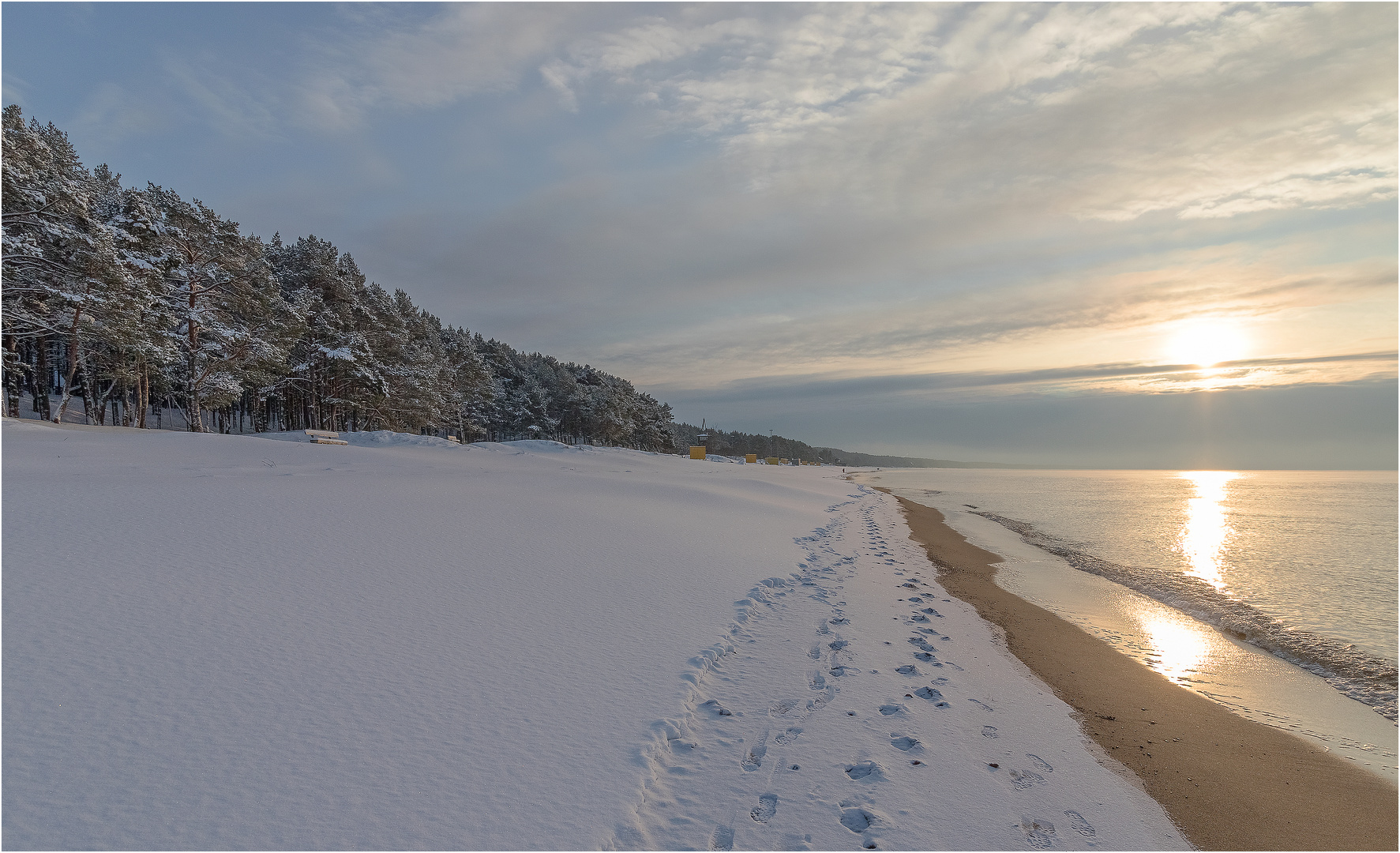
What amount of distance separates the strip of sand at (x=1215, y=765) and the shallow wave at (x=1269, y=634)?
1.87 metres

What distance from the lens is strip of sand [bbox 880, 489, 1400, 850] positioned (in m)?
3.35

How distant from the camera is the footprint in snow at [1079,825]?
308 centimetres

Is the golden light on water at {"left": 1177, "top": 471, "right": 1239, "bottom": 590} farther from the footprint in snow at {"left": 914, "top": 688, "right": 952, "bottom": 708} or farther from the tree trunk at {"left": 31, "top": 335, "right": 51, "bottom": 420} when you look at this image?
the tree trunk at {"left": 31, "top": 335, "right": 51, "bottom": 420}

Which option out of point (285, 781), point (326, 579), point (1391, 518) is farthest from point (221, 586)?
point (1391, 518)

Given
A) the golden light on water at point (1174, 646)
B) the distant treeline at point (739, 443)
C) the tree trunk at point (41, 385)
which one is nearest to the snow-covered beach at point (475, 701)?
the golden light on water at point (1174, 646)

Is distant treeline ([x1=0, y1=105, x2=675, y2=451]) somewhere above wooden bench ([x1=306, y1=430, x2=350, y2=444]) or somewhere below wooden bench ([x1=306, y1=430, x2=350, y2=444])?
above

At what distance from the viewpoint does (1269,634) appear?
7.31 m

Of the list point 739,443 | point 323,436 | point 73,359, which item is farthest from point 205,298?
point 739,443

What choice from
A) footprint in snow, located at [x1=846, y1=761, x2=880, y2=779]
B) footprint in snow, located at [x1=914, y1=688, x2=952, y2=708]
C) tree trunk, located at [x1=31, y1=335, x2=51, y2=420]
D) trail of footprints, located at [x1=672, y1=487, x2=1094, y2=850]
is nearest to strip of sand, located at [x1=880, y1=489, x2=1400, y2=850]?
A: trail of footprints, located at [x1=672, y1=487, x2=1094, y2=850]

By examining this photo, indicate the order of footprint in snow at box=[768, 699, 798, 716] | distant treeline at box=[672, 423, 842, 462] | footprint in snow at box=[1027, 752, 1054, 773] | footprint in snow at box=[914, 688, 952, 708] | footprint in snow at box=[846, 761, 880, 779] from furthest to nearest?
distant treeline at box=[672, 423, 842, 462]
footprint in snow at box=[914, 688, 952, 708]
footprint in snow at box=[768, 699, 798, 716]
footprint in snow at box=[1027, 752, 1054, 773]
footprint in snow at box=[846, 761, 880, 779]

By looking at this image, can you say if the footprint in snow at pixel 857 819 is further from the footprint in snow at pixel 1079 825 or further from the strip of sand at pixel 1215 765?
the strip of sand at pixel 1215 765

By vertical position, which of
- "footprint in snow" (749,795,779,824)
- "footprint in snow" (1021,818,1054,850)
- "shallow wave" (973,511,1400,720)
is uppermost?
"footprint in snow" (749,795,779,824)

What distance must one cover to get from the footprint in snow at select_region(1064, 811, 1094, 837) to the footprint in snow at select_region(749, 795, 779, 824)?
161 centimetres

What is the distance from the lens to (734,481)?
24047mm
